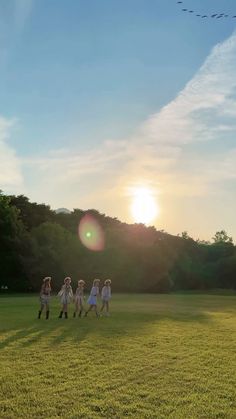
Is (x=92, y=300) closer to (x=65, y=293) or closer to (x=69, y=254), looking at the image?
(x=65, y=293)

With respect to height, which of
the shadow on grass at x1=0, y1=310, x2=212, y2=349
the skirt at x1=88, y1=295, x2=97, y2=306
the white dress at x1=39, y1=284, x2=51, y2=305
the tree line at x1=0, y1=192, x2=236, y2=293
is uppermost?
the tree line at x1=0, y1=192, x2=236, y2=293

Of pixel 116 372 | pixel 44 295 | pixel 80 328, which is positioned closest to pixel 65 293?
pixel 44 295

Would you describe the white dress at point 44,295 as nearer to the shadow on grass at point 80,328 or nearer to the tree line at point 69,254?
the shadow on grass at point 80,328

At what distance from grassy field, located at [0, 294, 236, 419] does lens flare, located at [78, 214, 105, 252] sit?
5034cm

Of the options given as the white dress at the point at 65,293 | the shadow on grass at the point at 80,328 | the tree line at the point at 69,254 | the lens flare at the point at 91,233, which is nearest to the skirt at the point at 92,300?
the shadow on grass at the point at 80,328

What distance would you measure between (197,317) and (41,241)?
44.1 meters

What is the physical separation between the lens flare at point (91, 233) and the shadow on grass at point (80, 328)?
1690 inches

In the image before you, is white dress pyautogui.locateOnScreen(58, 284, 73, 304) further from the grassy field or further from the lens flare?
the lens flare

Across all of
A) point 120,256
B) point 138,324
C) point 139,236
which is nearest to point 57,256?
point 120,256

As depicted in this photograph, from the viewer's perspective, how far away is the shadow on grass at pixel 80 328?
17908 millimetres

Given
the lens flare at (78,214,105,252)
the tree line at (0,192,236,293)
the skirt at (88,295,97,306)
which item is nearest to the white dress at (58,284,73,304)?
the skirt at (88,295,97,306)

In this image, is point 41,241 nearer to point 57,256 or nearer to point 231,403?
point 57,256

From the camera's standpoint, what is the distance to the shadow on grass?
58.8ft

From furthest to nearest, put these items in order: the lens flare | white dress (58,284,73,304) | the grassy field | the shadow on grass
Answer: the lens flare
white dress (58,284,73,304)
the shadow on grass
the grassy field
